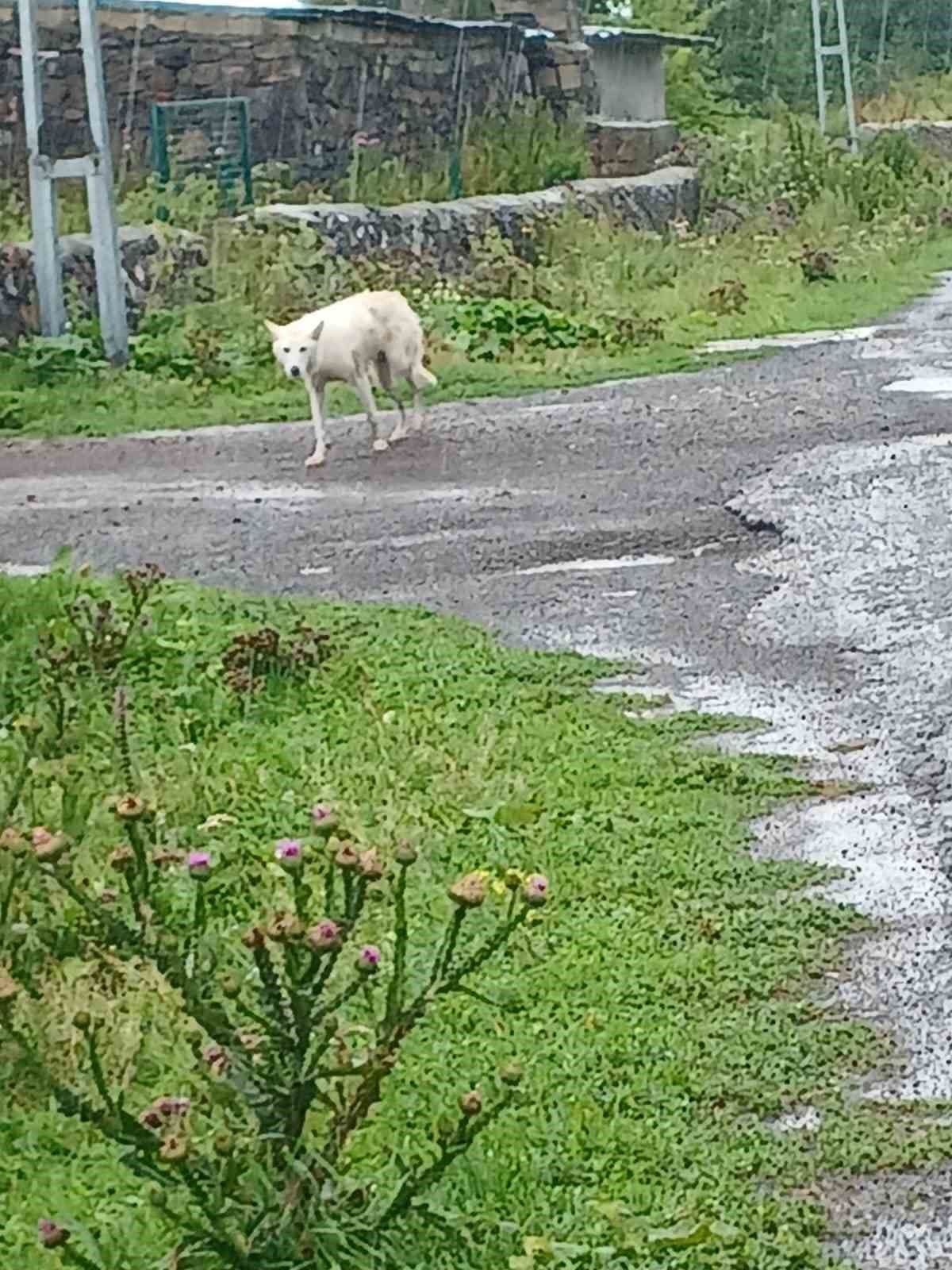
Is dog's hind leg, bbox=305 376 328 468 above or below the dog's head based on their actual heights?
below

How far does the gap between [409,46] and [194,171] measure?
509 centimetres

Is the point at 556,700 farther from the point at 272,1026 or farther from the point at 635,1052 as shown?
the point at 272,1026

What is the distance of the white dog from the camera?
12086 mm

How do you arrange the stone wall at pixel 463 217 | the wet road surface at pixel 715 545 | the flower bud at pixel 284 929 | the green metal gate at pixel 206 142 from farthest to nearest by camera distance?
the green metal gate at pixel 206 142
the stone wall at pixel 463 217
the wet road surface at pixel 715 545
the flower bud at pixel 284 929

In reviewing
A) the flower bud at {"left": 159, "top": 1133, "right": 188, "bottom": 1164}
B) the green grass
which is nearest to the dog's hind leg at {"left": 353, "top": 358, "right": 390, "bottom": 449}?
the green grass

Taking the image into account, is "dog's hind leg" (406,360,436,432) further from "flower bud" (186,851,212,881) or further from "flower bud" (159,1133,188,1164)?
"flower bud" (159,1133,188,1164)

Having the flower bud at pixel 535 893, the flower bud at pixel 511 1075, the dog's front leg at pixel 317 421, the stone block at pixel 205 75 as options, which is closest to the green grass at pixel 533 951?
the flower bud at pixel 511 1075

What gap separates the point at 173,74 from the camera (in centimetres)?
2100

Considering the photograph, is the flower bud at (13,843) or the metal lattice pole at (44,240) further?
the metal lattice pole at (44,240)

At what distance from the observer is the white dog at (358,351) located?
12.1m

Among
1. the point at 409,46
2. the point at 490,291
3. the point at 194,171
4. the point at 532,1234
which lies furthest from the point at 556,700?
the point at 409,46

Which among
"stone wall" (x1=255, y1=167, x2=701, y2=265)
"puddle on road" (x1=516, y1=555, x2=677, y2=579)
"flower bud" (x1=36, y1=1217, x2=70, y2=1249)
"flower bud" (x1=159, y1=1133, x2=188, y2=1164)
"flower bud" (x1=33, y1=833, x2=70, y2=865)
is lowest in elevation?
"puddle on road" (x1=516, y1=555, x2=677, y2=579)

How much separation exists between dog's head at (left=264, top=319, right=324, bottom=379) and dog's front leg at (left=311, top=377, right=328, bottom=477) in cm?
9

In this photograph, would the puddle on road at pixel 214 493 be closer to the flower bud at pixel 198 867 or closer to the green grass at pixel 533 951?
the green grass at pixel 533 951
